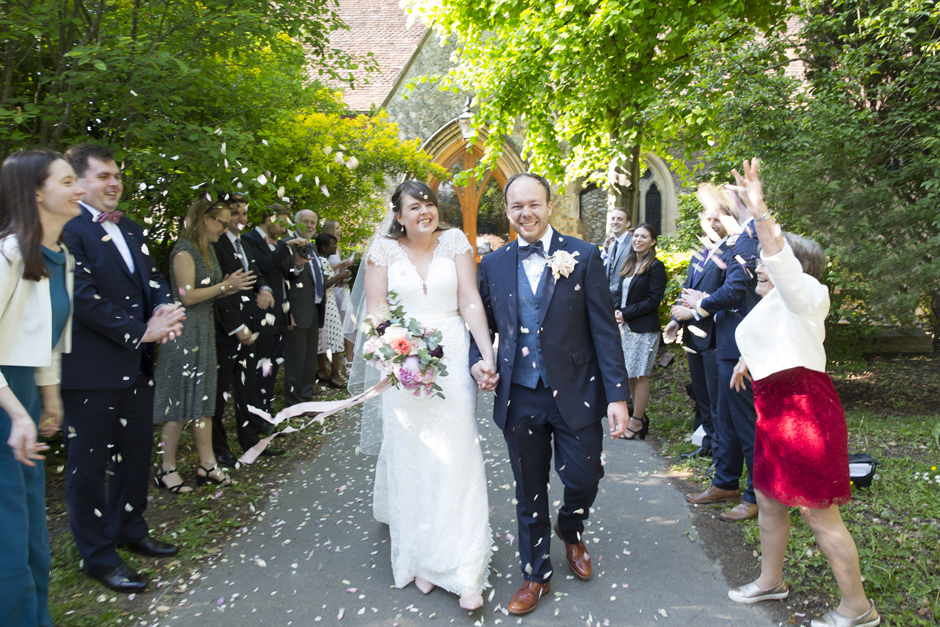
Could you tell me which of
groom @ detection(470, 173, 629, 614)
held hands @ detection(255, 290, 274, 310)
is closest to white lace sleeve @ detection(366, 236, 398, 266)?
groom @ detection(470, 173, 629, 614)

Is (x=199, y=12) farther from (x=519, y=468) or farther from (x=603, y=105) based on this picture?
(x=603, y=105)

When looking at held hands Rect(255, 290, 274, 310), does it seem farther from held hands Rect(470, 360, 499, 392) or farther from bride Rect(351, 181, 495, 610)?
held hands Rect(470, 360, 499, 392)

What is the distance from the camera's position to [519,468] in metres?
3.36

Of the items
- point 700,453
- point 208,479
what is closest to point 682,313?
point 700,453

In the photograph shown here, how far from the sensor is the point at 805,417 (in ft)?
9.50

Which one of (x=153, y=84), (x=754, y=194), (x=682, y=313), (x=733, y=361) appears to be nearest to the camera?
(x=754, y=194)

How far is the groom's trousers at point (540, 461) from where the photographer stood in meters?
3.28

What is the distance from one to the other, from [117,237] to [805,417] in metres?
3.96

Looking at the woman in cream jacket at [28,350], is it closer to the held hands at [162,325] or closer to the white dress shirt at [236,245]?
the held hands at [162,325]

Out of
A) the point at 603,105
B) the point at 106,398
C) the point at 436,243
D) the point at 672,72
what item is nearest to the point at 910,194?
the point at 672,72

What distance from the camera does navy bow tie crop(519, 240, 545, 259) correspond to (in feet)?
11.0

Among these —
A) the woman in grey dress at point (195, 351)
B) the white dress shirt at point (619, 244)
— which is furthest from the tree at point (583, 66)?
the woman in grey dress at point (195, 351)

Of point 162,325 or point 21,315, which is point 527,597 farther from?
point 21,315

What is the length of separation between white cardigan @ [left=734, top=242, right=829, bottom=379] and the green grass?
4.48ft
